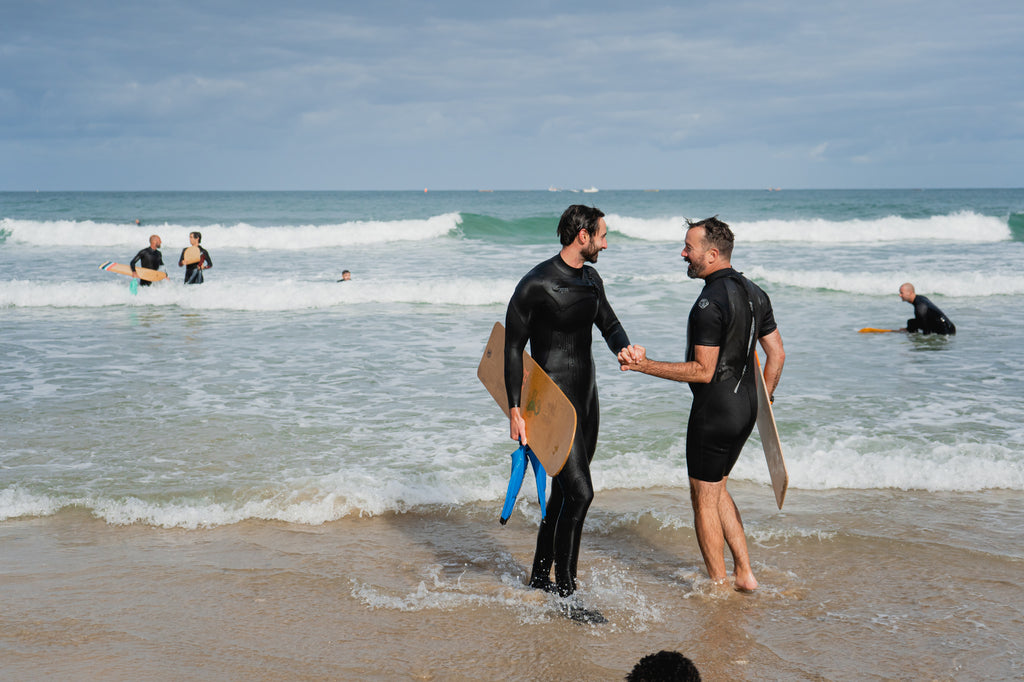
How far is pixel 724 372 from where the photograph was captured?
414 cm

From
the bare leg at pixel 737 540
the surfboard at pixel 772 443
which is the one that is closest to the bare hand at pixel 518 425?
the bare leg at pixel 737 540

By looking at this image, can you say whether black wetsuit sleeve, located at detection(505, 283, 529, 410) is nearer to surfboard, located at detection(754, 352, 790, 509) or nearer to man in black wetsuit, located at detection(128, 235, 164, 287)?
surfboard, located at detection(754, 352, 790, 509)

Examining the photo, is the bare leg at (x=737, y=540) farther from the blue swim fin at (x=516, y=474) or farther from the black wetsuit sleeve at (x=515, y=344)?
the black wetsuit sleeve at (x=515, y=344)

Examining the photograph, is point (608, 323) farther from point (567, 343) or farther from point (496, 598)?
point (496, 598)

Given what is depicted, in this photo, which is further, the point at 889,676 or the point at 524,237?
the point at 524,237

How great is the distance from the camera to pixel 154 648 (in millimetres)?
3748

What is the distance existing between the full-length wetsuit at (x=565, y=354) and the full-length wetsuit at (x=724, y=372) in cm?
46

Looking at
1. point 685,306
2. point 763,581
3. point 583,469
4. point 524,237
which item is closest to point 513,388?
point 583,469

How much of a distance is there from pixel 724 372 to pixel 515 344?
1.11 m

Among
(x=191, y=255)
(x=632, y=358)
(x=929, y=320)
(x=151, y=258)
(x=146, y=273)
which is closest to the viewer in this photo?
(x=632, y=358)

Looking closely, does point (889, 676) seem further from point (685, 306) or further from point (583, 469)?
point (685, 306)

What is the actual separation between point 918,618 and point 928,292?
16187 mm

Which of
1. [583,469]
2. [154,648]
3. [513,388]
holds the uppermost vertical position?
[513,388]

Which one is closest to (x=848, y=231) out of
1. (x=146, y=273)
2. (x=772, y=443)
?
(x=146, y=273)
